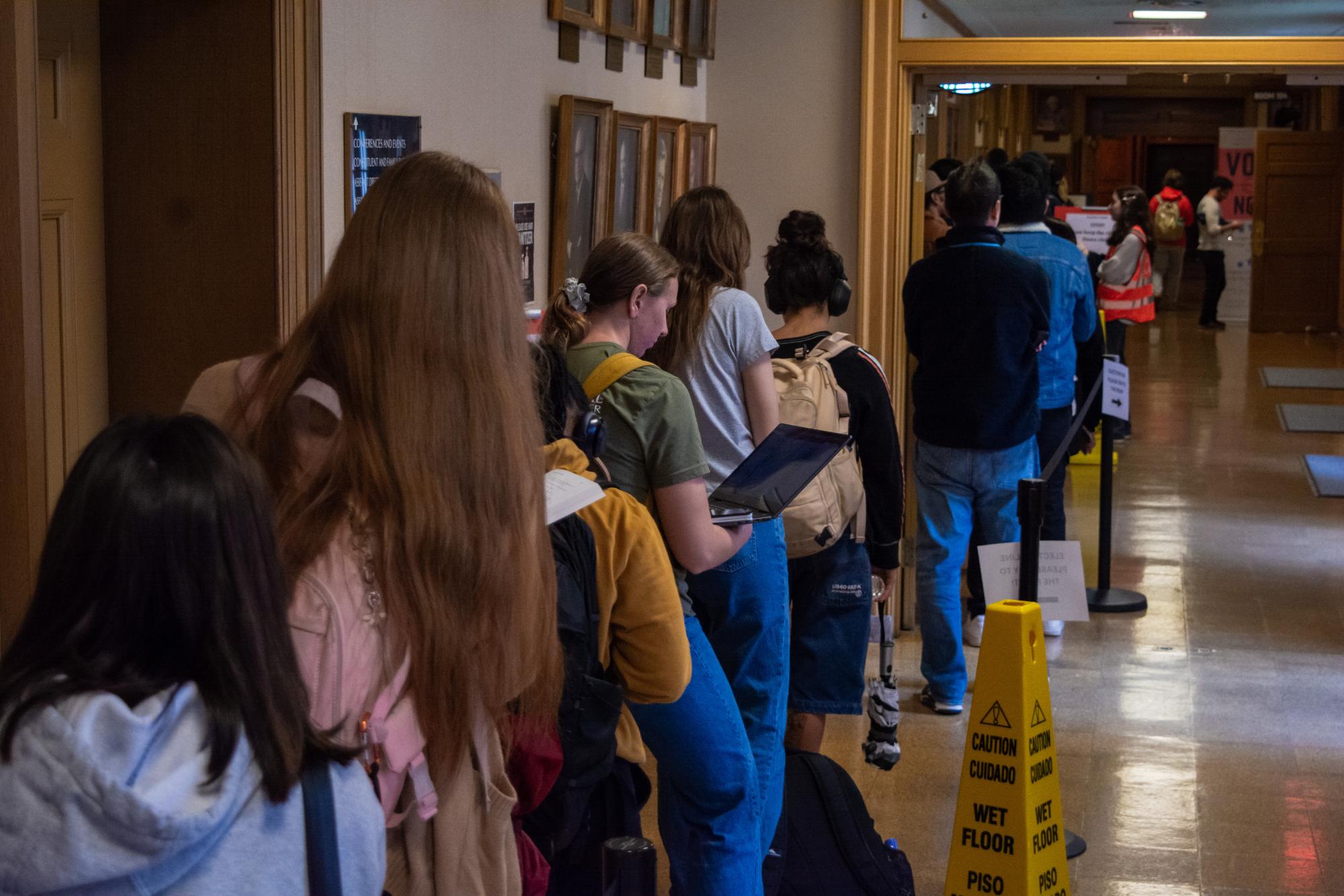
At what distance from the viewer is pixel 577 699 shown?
7.00 feet

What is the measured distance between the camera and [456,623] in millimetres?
1664

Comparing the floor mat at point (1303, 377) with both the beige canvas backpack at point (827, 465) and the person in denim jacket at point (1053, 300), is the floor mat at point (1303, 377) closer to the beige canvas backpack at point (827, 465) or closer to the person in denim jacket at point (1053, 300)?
the person in denim jacket at point (1053, 300)

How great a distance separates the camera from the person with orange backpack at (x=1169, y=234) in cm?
1914

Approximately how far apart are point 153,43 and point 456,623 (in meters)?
2.00

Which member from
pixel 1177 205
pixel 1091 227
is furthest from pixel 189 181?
pixel 1177 205

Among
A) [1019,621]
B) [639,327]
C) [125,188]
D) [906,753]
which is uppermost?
[125,188]

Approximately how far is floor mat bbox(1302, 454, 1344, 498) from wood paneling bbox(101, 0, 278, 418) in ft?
24.4

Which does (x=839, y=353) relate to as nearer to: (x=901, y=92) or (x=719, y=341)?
(x=719, y=341)

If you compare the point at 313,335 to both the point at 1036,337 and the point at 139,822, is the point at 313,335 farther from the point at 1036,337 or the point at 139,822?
the point at 1036,337

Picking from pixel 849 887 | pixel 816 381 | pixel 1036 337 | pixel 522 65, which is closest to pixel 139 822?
pixel 849 887

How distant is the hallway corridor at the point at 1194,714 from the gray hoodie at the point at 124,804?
2.74 m

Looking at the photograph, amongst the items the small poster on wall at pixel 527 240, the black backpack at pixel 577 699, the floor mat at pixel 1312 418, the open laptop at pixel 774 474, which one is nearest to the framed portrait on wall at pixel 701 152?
the small poster on wall at pixel 527 240

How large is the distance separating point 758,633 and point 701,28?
3.18 meters

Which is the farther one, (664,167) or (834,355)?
(664,167)
